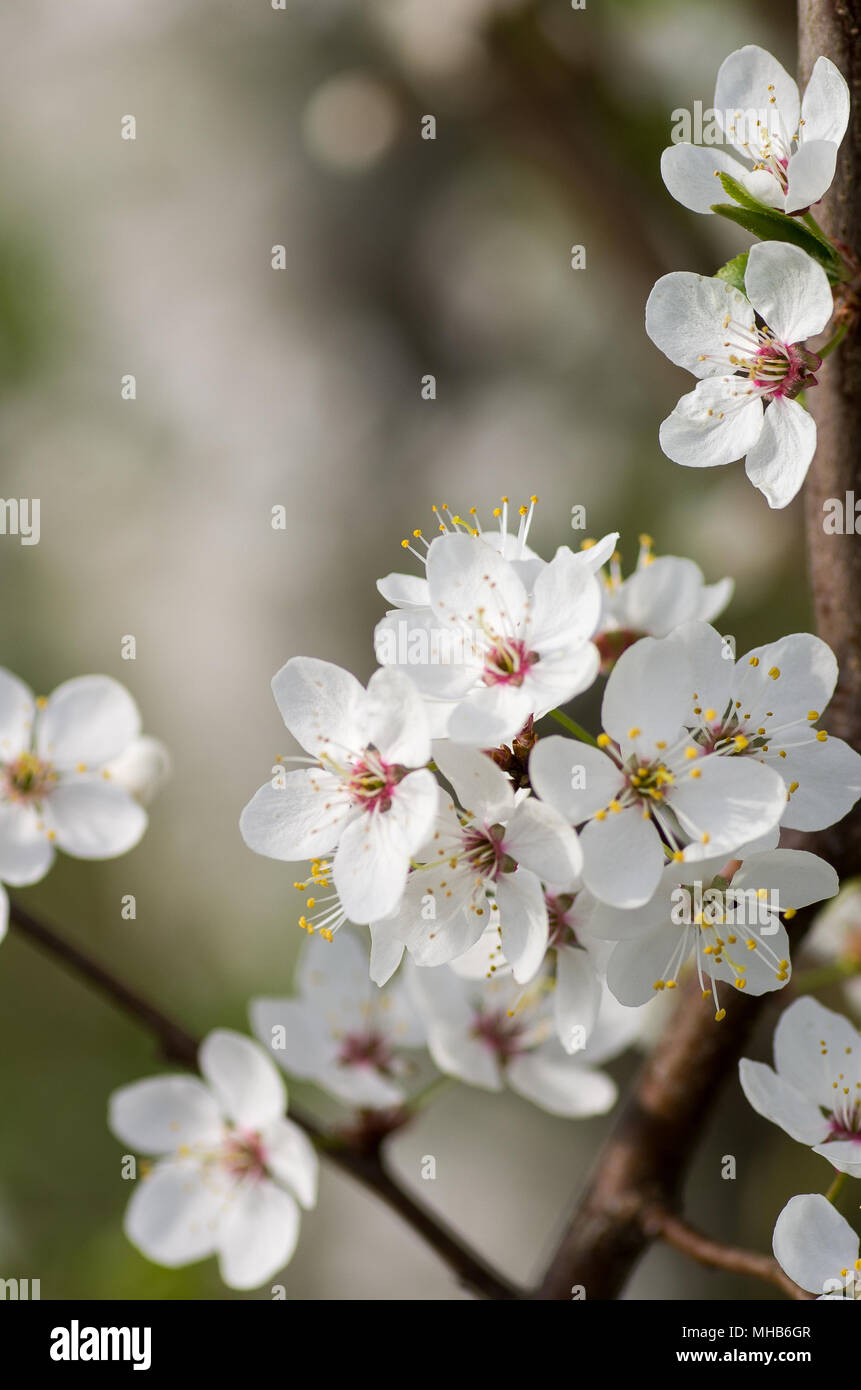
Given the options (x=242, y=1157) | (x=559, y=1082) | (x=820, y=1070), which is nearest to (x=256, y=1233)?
(x=242, y=1157)

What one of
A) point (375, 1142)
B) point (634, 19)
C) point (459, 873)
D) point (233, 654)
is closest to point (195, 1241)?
point (375, 1142)

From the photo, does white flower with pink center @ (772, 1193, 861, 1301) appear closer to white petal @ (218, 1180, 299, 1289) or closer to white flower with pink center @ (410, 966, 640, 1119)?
white flower with pink center @ (410, 966, 640, 1119)

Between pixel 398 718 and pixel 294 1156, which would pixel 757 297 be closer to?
pixel 398 718

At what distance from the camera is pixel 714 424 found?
0.69 meters

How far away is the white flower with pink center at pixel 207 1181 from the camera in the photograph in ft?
3.15

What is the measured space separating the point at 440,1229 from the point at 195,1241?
0.22 metres

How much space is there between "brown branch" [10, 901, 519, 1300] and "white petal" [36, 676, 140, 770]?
126 millimetres

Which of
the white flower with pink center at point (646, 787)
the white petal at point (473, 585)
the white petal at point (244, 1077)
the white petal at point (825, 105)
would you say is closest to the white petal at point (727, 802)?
the white flower with pink center at point (646, 787)

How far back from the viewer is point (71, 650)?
2195 millimetres

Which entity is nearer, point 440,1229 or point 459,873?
point 459,873

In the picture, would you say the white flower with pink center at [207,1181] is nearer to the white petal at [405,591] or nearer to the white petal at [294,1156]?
the white petal at [294,1156]

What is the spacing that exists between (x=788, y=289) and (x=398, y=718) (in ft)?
0.97
